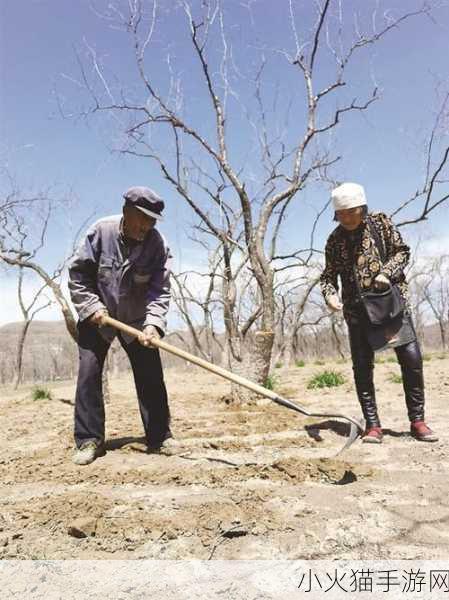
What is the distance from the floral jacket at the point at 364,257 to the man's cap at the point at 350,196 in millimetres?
234

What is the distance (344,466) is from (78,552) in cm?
154

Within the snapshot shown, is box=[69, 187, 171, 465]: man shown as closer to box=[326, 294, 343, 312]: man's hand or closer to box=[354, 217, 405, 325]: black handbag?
box=[326, 294, 343, 312]: man's hand

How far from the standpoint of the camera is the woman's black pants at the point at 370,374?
3.24 metres

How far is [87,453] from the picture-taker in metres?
3.01

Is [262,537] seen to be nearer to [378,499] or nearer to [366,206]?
[378,499]

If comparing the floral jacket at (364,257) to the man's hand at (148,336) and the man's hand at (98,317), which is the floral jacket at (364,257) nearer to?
the man's hand at (148,336)

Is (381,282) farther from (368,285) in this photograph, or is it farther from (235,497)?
(235,497)

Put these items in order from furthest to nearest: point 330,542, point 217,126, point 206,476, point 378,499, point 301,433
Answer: point 217,126 < point 301,433 < point 206,476 < point 378,499 < point 330,542

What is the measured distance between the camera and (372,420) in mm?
3336

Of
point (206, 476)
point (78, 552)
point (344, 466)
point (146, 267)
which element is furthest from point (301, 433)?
point (78, 552)

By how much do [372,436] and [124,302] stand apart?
1994 mm

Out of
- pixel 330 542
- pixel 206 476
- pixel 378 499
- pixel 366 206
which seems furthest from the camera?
pixel 366 206

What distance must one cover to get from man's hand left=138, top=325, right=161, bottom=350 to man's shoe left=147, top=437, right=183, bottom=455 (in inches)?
27.9

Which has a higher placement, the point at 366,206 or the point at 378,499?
the point at 366,206
